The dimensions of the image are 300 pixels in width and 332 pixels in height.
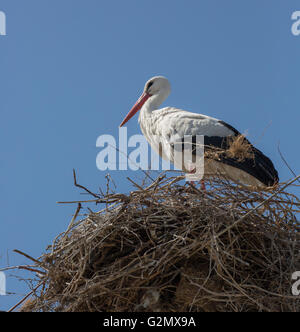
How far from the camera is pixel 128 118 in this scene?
21.2ft

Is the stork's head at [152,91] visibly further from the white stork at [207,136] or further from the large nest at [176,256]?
the large nest at [176,256]

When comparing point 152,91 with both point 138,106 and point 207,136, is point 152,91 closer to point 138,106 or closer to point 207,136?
point 138,106

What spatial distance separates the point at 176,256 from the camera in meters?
3.62

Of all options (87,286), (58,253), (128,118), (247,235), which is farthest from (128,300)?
(128,118)

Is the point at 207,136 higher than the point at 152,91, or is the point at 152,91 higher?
the point at 152,91

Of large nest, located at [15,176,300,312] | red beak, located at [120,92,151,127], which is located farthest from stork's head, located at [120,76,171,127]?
large nest, located at [15,176,300,312]

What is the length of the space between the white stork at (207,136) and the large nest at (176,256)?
101 cm

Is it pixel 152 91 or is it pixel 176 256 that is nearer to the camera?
pixel 176 256

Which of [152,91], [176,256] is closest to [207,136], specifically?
[152,91]

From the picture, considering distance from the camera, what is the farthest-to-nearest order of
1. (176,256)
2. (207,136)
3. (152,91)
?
(152,91)
(207,136)
(176,256)

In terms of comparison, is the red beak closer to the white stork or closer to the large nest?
the white stork

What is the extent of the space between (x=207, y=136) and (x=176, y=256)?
2015 millimetres
